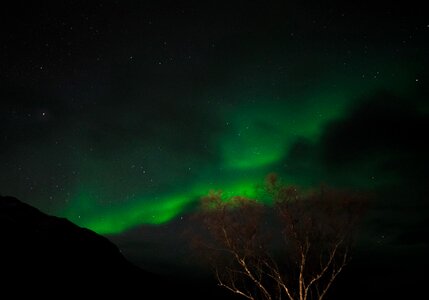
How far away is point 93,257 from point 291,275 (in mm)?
58053

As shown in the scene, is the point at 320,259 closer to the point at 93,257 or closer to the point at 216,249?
the point at 216,249

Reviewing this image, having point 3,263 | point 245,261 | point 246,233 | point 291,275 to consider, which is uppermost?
point 3,263

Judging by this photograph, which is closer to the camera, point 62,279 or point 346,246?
point 346,246

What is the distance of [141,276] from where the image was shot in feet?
276

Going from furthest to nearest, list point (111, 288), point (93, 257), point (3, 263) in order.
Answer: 1. point (93, 257)
2. point (111, 288)
3. point (3, 263)

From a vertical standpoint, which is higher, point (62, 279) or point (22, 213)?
point (22, 213)

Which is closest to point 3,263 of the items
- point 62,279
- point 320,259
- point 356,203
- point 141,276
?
point 62,279

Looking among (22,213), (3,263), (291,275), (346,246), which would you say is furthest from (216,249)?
(22,213)

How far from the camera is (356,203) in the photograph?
21.3 meters

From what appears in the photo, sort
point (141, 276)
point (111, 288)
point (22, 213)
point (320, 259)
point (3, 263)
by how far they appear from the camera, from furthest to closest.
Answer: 1. point (141, 276)
2. point (22, 213)
3. point (111, 288)
4. point (3, 263)
5. point (320, 259)

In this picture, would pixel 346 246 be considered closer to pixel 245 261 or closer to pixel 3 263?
pixel 245 261

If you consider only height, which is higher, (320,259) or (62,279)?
(62,279)

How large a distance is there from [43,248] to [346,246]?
→ 44.4 metres

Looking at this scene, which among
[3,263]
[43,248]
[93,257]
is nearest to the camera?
[3,263]
